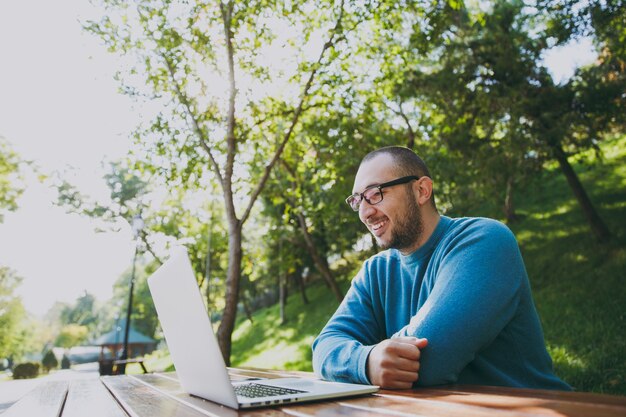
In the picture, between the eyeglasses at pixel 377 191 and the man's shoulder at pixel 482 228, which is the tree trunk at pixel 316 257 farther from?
the man's shoulder at pixel 482 228

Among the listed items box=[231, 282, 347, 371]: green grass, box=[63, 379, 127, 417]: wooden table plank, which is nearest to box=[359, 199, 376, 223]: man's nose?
box=[63, 379, 127, 417]: wooden table plank

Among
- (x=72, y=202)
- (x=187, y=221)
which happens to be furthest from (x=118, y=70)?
(x=72, y=202)

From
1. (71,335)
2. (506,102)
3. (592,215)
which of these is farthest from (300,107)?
(71,335)

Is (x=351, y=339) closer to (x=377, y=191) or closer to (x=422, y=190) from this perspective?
(x=377, y=191)

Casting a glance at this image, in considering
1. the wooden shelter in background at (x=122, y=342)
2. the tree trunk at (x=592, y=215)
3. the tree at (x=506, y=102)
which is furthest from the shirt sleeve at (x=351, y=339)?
the wooden shelter in background at (x=122, y=342)

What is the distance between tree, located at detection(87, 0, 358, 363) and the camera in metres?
8.57

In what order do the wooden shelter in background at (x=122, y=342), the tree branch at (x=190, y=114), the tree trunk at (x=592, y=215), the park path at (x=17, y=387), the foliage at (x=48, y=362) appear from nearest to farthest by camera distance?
1. the park path at (x=17, y=387)
2. the tree branch at (x=190, y=114)
3. the tree trunk at (x=592, y=215)
4. the foliage at (x=48, y=362)
5. the wooden shelter in background at (x=122, y=342)

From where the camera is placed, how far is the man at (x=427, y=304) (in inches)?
66.2

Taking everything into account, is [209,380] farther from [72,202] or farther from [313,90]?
[72,202]

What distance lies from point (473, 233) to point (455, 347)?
532 mm

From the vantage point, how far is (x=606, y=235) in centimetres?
1202

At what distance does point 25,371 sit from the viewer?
2994cm

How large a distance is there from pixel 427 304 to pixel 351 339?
531mm

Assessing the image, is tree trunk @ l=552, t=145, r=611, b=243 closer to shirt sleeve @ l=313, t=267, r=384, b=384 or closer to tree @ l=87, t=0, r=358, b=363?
tree @ l=87, t=0, r=358, b=363
